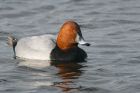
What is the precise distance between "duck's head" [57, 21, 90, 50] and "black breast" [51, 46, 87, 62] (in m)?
0.11

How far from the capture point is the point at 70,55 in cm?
1019

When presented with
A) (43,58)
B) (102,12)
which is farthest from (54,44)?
(102,12)

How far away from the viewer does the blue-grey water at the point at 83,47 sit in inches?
339

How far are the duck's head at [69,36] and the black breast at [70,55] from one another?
11 cm

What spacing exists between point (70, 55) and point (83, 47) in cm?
90

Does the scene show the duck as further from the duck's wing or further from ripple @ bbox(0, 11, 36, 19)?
ripple @ bbox(0, 11, 36, 19)

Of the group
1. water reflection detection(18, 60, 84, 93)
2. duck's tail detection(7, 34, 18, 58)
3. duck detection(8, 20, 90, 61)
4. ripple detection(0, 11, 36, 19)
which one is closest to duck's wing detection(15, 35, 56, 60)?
duck detection(8, 20, 90, 61)

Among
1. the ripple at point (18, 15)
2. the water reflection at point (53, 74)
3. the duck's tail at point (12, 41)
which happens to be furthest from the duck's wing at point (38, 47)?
the ripple at point (18, 15)

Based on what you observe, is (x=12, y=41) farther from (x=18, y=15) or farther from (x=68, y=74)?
(x=18, y=15)

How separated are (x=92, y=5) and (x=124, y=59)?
404 centimetres

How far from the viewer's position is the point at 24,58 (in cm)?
1048

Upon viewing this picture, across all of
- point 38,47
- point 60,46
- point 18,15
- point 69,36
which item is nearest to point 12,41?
point 38,47

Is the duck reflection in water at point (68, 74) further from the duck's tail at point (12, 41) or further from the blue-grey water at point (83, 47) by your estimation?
the duck's tail at point (12, 41)

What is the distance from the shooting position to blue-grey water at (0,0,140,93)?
339 inches
